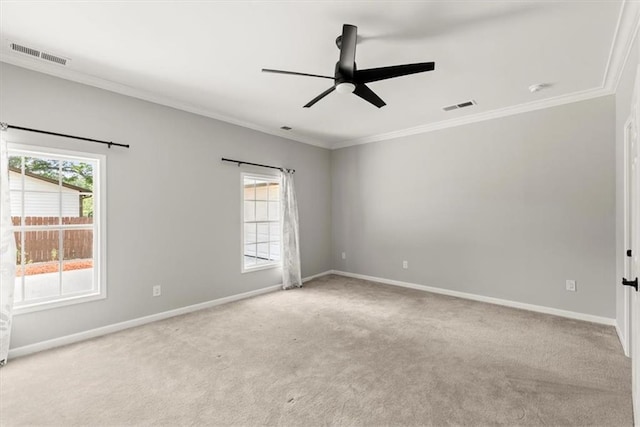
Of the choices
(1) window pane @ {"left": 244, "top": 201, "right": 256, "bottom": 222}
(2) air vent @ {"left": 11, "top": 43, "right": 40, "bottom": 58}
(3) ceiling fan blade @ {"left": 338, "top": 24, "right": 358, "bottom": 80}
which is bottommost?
(1) window pane @ {"left": 244, "top": 201, "right": 256, "bottom": 222}

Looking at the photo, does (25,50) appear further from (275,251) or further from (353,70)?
(275,251)

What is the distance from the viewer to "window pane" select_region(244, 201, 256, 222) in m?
4.74

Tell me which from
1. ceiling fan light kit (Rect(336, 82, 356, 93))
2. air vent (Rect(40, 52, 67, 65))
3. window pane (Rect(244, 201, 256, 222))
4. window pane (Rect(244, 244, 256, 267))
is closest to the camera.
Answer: ceiling fan light kit (Rect(336, 82, 356, 93))

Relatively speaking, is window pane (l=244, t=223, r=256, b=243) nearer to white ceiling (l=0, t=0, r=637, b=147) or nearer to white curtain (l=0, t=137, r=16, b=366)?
white ceiling (l=0, t=0, r=637, b=147)

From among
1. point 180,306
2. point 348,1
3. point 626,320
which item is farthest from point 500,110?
point 180,306

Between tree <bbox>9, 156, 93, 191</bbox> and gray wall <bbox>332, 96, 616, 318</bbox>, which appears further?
gray wall <bbox>332, 96, 616, 318</bbox>

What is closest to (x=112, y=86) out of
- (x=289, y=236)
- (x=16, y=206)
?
(x=16, y=206)

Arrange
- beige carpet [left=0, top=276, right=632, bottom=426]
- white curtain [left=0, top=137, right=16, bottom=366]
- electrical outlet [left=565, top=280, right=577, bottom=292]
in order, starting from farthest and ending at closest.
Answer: electrical outlet [left=565, top=280, right=577, bottom=292] < white curtain [left=0, top=137, right=16, bottom=366] < beige carpet [left=0, top=276, right=632, bottom=426]

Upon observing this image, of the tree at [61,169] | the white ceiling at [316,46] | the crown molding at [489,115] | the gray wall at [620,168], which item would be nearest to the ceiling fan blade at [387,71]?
the white ceiling at [316,46]

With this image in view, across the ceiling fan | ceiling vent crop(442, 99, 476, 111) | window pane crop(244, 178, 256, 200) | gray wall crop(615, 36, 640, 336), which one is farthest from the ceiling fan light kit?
window pane crop(244, 178, 256, 200)

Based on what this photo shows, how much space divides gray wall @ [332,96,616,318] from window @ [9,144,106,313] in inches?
159

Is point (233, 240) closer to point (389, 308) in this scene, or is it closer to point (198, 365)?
point (198, 365)

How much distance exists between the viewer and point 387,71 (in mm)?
2209

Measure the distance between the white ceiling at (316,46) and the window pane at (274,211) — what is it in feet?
6.05
